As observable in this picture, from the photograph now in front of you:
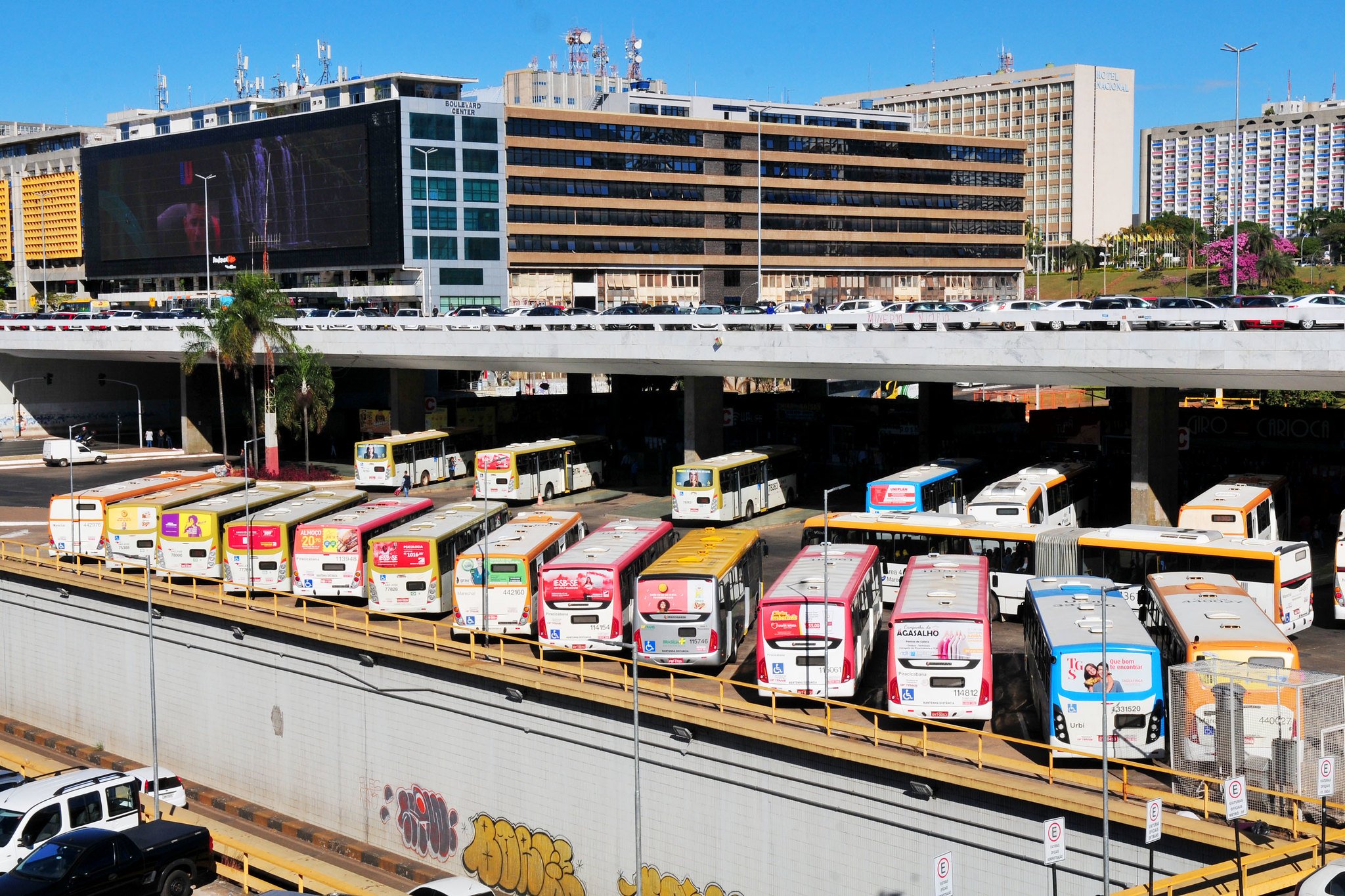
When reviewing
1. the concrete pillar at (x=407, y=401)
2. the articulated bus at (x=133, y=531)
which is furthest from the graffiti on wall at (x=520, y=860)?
the concrete pillar at (x=407, y=401)

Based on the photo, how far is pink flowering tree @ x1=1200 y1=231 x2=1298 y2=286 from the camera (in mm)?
148500

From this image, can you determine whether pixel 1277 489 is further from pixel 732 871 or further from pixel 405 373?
pixel 405 373

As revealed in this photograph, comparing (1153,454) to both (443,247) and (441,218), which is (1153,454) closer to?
(443,247)

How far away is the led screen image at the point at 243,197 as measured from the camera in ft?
369

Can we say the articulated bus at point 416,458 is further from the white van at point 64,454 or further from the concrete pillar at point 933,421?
the concrete pillar at point 933,421

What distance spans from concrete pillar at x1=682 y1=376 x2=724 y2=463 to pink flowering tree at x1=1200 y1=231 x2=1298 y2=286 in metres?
103

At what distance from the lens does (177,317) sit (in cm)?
8400

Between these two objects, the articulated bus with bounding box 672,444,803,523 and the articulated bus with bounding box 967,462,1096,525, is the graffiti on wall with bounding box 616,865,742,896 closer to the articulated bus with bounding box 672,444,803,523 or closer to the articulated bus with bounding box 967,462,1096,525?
the articulated bus with bounding box 967,462,1096,525

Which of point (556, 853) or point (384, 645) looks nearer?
point (556, 853)

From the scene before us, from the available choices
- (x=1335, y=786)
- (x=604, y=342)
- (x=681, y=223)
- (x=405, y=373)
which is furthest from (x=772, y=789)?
(x=681, y=223)

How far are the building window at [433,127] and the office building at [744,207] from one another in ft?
19.1

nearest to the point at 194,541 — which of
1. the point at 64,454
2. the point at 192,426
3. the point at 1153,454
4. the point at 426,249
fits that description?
the point at 1153,454

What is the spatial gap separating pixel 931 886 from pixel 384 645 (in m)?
14.9

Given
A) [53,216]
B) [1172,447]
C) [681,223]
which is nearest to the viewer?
[1172,447]
